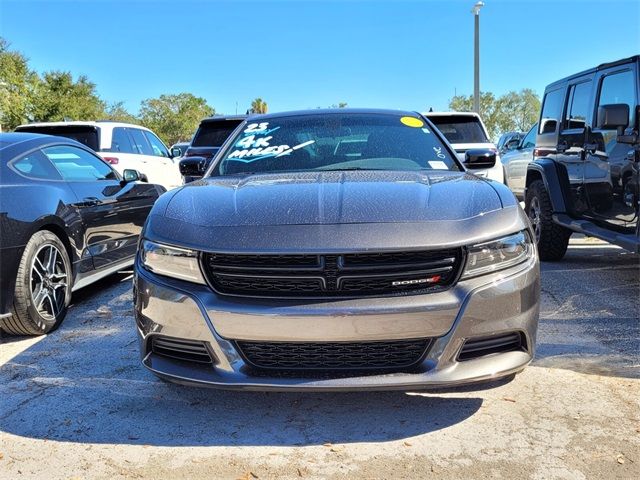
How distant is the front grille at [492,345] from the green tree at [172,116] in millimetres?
60249

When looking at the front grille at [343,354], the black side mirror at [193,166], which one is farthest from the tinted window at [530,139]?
the front grille at [343,354]

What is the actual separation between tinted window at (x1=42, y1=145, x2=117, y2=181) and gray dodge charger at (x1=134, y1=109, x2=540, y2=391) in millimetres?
2389

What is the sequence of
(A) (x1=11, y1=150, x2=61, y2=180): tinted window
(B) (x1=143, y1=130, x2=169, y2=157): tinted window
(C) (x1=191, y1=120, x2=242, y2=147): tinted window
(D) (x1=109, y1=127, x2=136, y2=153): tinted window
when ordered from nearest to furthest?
(A) (x1=11, y1=150, x2=61, y2=180): tinted window < (D) (x1=109, y1=127, x2=136, y2=153): tinted window < (C) (x1=191, y1=120, x2=242, y2=147): tinted window < (B) (x1=143, y1=130, x2=169, y2=157): tinted window

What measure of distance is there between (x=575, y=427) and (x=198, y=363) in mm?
1744

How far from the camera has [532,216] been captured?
6.78 m

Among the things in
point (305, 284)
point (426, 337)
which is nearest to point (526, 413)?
point (426, 337)

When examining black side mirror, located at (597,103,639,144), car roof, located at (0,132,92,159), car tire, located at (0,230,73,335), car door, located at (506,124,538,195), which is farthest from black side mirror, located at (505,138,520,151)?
car tire, located at (0,230,73,335)

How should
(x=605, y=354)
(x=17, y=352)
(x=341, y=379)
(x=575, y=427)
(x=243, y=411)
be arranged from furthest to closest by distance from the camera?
(x=17, y=352)
(x=605, y=354)
(x=243, y=411)
(x=575, y=427)
(x=341, y=379)

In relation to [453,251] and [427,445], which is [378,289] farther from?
[427,445]

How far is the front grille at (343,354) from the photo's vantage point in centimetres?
236

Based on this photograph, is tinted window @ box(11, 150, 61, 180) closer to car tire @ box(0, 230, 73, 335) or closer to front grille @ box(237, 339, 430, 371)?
car tire @ box(0, 230, 73, 335)

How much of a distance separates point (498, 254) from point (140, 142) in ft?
28.3

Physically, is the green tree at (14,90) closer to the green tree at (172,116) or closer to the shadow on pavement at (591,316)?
the green tree at (172,116)

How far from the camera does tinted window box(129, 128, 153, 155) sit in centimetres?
967
